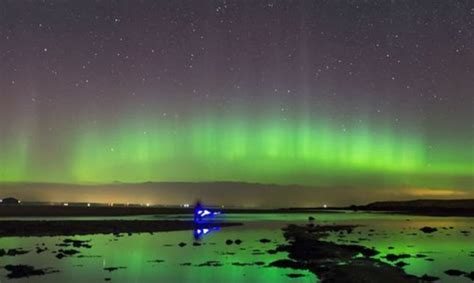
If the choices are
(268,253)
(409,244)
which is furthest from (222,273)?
(409,244)

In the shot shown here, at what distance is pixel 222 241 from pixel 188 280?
80.4 feet

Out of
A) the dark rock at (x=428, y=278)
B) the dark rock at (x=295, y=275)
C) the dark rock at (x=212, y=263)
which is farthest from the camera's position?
the dark rock at (x=212, y=263)

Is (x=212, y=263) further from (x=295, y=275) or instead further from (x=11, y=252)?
(x=11, y=252)

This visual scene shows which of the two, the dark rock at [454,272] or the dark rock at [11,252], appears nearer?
the dark rock at [454,272]

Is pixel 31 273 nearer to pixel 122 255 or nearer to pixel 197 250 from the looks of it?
pixel 122 255

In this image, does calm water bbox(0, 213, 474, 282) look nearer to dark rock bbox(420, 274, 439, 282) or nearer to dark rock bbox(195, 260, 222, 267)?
dark rock bbox(195, 260, 222, 267)

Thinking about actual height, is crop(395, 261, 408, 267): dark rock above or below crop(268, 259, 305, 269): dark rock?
below

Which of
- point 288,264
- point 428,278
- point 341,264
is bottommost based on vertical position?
point 428,278

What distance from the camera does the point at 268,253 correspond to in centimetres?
4112

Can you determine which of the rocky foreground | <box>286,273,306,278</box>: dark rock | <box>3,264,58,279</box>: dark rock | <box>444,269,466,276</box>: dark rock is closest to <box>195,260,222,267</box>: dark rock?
the rocky foreground

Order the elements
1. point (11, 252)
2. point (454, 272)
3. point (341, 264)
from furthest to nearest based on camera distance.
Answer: point (11, 252) < point (341, 264) < point (454, 272)

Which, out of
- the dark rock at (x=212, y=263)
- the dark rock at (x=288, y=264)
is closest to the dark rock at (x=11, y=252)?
the dark rock at (x=212, y=263)

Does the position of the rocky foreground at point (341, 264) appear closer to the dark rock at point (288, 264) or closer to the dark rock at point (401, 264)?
the dark rock at point (288, 264)

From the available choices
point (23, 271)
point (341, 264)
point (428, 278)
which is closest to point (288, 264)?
point (341, 264)
